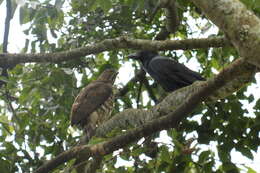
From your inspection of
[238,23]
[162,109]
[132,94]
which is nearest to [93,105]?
[132,94]

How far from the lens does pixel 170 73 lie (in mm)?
6301

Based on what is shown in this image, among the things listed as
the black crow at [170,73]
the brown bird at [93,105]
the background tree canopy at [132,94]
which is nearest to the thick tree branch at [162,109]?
the background tree canopy at [132,94]

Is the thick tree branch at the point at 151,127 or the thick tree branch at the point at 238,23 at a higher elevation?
the thick tree branch at the point at 238,23

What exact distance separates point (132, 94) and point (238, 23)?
12.5 feet

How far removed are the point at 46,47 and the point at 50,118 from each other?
1.02m

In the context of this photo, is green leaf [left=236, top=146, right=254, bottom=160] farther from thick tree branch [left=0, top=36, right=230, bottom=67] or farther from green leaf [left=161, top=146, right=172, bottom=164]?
thick tree branch [left=0, top=36, right=230, bottom=67]

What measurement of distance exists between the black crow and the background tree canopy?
0.74 ft

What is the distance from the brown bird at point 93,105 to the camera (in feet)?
19.4

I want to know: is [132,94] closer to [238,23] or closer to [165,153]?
[165,153]

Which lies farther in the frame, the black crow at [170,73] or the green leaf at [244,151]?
the black crow at [170,73]

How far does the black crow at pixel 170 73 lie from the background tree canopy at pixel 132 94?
22cm

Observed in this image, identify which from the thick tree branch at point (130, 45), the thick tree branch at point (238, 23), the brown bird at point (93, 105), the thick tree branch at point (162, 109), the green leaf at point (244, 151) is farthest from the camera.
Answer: the brown bird at point (93, 105)

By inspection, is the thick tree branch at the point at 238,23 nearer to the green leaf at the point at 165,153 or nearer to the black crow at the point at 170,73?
the green leaf at the point at 165,153

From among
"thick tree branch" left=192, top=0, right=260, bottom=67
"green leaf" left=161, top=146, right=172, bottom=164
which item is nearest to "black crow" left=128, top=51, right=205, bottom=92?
"green leaf" left=161, top=146, right=172, bottom=164
